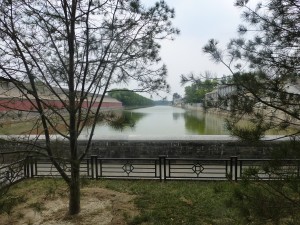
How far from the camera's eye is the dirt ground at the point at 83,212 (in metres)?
4.72

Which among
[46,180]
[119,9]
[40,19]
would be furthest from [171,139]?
[40,19]

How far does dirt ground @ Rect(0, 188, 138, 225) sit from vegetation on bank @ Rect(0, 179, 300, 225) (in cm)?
6

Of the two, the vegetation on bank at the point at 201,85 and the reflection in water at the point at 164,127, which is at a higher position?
the vegetation on bank at the point at 201,85

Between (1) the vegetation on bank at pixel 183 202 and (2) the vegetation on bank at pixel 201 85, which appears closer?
(1) the vegetation on bank at pixel 183 202

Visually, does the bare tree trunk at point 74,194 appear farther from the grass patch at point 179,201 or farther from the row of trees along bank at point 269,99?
the row of trees along bank at point 269,99

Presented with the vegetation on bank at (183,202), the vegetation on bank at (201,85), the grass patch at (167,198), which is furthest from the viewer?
the grass patch at (167,198)

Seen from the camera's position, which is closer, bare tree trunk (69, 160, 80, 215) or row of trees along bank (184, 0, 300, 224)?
row of trees along bank (184, 0, 300, 224)

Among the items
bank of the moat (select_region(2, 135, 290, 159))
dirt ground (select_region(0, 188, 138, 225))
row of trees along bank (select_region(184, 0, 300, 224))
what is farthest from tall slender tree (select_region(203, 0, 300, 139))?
bank of the moat (select_region(2, 135, 290, 159))

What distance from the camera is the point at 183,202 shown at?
17.9 ft

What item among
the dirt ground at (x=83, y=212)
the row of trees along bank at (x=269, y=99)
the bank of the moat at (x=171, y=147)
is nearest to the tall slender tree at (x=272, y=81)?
the row of trees along bank at (x=269, y=99)

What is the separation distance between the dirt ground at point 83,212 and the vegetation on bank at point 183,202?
6cm

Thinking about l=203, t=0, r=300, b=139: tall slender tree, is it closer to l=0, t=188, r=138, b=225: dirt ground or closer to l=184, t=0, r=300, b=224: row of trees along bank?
l=184, t=0, r=300, b=224: row of trees along bank

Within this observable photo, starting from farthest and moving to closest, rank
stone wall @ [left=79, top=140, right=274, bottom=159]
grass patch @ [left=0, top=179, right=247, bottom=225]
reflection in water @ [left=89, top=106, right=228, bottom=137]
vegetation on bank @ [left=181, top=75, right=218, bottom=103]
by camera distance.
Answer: stone wall @ [left=79, top=140, right=274, bottom=159]
reflection in water @ [left=89, top=106, right=228, bottom=137]
grass patch @ [left=0, top=179, right=247, bottom=225]
vegetation on bank @ [left=181, top=75, right=218, bottom=103]

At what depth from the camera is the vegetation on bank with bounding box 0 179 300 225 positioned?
261cm
